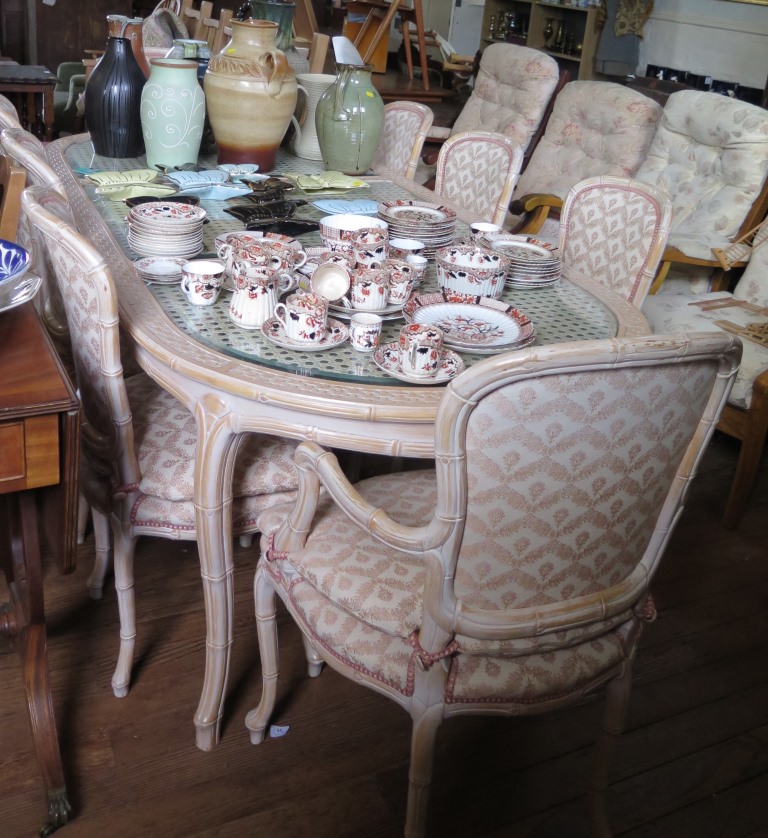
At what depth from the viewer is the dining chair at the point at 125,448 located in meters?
1.27

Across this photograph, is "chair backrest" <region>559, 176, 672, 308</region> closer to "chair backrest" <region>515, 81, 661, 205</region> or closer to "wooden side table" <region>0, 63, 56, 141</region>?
"chair backrest" <region>515, 81, 661, 205</region>

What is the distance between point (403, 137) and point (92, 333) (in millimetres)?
1647

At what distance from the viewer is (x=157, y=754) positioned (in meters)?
1.51

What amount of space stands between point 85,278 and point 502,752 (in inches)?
44.0

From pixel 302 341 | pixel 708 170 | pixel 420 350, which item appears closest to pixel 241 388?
pixel 302 341

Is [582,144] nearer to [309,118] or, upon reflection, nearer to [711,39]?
[309,118]

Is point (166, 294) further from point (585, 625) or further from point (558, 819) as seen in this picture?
point (558, 819)

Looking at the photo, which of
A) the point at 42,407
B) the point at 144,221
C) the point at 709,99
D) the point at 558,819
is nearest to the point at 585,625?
the point at 558,819

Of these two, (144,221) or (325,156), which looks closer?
(144,221)

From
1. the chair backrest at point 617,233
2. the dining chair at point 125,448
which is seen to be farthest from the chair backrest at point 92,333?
the chair backrest at point 617,233

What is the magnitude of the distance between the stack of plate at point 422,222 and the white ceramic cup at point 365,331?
0.52m

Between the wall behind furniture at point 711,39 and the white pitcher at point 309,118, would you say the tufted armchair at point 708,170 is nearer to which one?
the white pitcher at point 309,118

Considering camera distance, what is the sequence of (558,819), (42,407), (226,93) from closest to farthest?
(42,407) < (558,819) < (226,93)

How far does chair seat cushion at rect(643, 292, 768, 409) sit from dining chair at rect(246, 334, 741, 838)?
4.34 feet
